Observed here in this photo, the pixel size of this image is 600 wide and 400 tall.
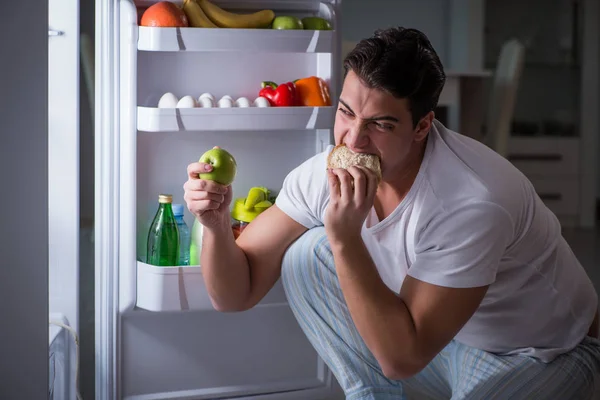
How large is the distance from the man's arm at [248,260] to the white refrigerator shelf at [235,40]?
39 cm

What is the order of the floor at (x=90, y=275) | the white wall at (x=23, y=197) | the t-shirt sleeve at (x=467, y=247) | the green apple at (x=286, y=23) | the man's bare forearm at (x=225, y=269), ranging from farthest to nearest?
1. the floor at (x=90, y=275)
2. the green apple at (x=286, y=23)
3. the man's bare forearm at (x=225, y=269)
4. the t-shirt sleeve at (x=467, y=247)
5. the white wall at (x=23, y=197)

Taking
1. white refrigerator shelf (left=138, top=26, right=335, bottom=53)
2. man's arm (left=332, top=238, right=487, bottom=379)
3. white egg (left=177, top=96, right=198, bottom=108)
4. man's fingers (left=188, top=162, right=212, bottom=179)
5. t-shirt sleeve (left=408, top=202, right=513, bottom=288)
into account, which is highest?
white refrigerator shelf (left=138, top=26, right=335, bottom=53)

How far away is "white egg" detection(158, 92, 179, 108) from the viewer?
65.3 inches

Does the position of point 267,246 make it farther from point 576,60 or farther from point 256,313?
point 576,60

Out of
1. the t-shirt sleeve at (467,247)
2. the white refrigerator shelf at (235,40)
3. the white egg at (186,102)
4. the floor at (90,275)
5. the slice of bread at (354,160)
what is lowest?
the floor at (90,275)

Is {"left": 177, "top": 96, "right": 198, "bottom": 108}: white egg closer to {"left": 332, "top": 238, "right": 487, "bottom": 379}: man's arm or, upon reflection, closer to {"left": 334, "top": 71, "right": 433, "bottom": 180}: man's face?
{"left": 334, "top": 71, "right": 433, "bottom": 180}: man's face

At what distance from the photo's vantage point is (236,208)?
5.66 ft

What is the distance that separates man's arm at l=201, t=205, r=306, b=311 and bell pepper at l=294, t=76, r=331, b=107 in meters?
0.33

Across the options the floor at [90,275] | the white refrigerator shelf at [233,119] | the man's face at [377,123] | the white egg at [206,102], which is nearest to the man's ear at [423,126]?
the man's face at [377,123]

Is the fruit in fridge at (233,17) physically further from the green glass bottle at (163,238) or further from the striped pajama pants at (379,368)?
the striped pajama pants at (379,368)

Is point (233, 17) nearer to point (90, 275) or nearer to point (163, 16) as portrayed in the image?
point (163, 16)

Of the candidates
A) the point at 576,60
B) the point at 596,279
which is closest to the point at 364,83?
the point at 596,279

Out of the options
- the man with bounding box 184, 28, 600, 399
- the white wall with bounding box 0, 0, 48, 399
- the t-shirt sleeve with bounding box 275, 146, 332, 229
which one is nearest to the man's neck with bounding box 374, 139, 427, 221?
the man with bounding box 184, 28, 600, 399

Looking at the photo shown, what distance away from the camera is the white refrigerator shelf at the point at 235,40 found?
5.27 feet
